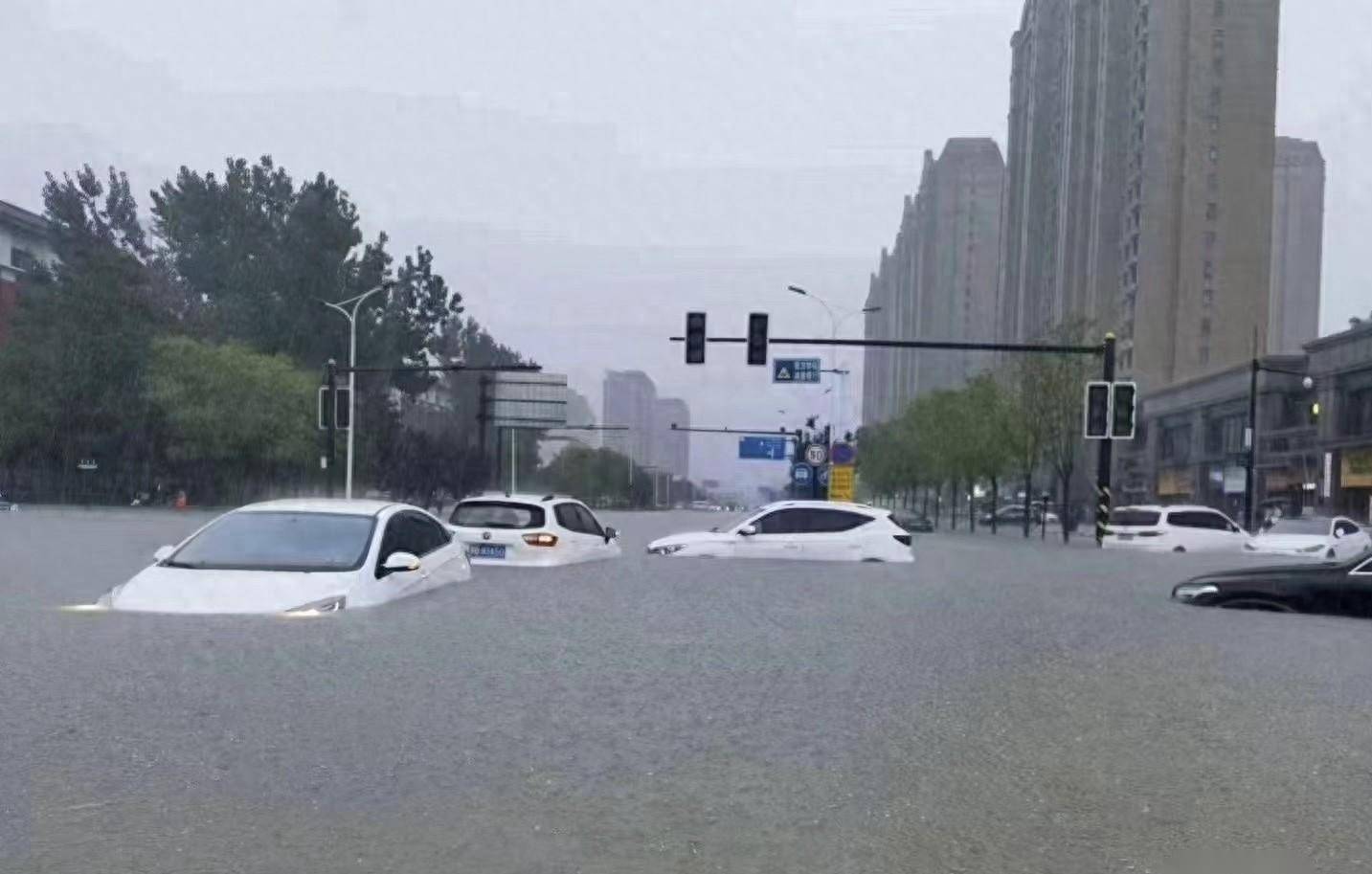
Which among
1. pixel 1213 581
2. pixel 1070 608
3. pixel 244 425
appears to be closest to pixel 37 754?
pixel 1070 608

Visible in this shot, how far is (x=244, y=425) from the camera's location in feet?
184

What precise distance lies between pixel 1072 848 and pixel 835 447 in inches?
1377

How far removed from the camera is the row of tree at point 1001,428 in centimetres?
5256

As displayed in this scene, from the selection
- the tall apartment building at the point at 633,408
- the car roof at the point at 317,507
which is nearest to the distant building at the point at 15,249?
the car roof at the point at 317,507

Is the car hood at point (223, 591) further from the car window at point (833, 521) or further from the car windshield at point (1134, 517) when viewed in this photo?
the car windshield at point (1134, 517)

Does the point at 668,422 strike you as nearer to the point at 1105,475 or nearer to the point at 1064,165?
the point at 1064,165

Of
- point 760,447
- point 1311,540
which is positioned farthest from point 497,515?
point 760,447

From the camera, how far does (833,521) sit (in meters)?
22.0

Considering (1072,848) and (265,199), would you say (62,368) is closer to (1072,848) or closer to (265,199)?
(265,199)

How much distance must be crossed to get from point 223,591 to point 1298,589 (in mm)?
9962

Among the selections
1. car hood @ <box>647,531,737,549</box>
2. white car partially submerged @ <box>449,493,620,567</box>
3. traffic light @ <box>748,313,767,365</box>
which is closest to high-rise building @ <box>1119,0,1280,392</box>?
traffic light @ <box>748,313,767,365</box>

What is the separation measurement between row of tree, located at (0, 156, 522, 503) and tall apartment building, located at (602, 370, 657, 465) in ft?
247

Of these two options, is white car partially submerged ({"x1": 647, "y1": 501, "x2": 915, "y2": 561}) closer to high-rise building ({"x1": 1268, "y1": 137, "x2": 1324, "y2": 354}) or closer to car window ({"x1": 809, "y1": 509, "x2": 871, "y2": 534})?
car window ({"x1": 809, "y1": 509, "x2": 871, "y2": 534})

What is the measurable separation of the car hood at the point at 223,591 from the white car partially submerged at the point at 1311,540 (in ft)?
72.3
